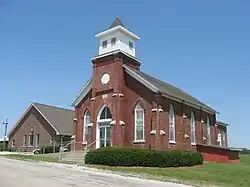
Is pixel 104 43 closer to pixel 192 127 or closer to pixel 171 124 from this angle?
pixel 171 124

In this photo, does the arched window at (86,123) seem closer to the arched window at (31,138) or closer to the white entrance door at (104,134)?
the white entrance door at (104,134)

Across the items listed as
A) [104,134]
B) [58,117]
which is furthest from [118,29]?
[58,117]

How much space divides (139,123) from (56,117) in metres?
22.3

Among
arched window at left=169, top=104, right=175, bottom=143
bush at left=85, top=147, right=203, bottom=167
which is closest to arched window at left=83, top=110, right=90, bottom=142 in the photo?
arched window at left=169, top=104, right=175, bottom=143

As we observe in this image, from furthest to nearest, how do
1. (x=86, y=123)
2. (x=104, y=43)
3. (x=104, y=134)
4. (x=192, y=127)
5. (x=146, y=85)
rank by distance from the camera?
(x=192, y=127), (x=86, y=123), (x=104, y=43), (x=104, y=134), (x=146, y=85)

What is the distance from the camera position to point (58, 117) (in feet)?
163

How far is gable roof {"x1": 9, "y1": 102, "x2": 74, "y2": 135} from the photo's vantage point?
46525 millimetres

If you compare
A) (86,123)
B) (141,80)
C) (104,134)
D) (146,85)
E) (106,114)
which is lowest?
(104,134)

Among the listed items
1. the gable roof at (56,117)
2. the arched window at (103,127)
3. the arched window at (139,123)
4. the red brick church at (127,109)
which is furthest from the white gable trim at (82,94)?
the gable roof at (56,117)

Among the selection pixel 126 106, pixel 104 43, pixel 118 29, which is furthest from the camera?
pixel 104 43

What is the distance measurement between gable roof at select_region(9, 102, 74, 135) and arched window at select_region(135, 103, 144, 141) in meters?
17.9

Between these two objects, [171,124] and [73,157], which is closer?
Answer: [73,157]

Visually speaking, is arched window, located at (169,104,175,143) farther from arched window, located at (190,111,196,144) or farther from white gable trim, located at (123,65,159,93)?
arched window, located at (190,111,196,144)

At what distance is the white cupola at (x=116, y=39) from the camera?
32844 millimetres
